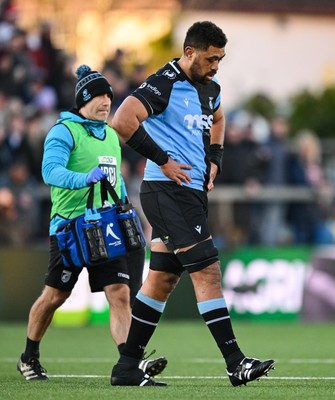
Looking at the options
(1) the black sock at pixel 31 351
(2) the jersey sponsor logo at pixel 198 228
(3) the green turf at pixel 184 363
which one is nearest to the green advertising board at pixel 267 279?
(3) the green turf at pixel 184 363

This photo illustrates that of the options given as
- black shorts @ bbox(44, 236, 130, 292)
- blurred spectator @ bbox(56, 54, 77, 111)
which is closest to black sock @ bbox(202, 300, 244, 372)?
black shorts @ bbox(44, 236, 130, 292)

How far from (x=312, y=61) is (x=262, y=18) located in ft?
8.11

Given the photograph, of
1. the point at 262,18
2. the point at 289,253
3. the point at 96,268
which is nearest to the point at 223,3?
the point at 262,18

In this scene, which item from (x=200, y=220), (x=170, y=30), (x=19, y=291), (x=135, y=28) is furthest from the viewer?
(x=135, y=28)

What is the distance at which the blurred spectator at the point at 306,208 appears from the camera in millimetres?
20109

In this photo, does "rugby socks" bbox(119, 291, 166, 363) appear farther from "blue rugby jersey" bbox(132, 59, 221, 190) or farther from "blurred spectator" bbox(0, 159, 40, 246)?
"blurred spectator" bbox(0, 159, 40, 246)

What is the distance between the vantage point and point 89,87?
10133mm

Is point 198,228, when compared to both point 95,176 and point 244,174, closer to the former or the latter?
point 95,176

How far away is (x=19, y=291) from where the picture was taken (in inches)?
727

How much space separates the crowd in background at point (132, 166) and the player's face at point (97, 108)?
823 centimetres

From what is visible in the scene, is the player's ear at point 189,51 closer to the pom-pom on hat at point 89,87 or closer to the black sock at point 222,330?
the pom-pom on hat at point 89,87

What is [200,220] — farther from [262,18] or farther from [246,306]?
[262,18]

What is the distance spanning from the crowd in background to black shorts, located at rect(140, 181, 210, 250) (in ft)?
30.4

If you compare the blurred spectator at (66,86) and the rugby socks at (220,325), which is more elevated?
the blurred spectator at (66,86)
